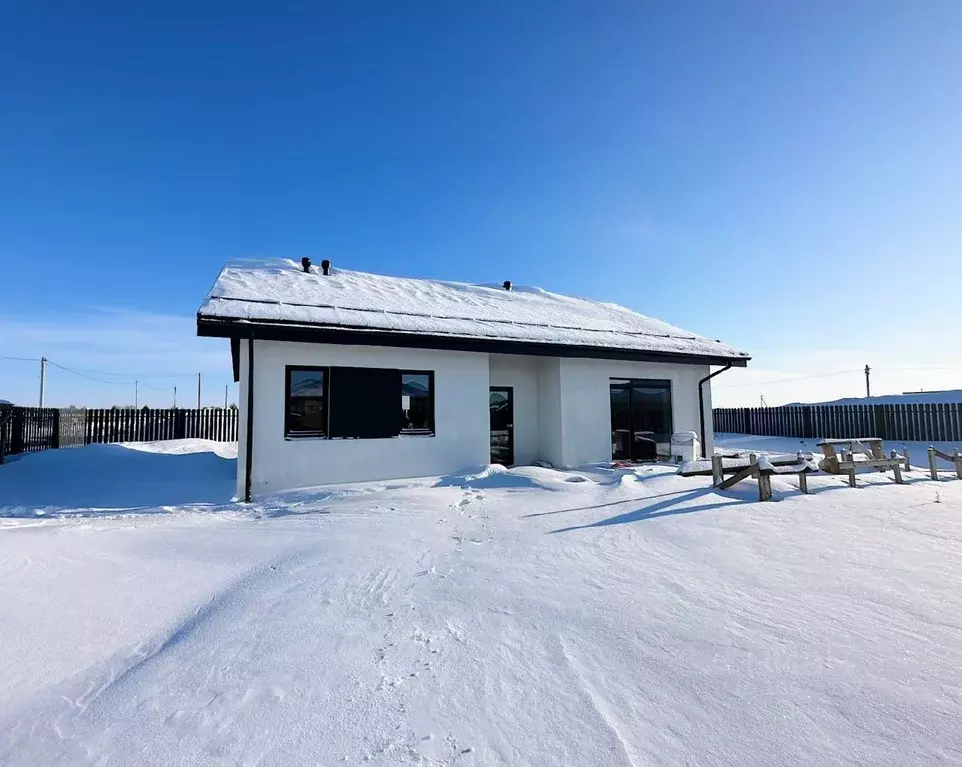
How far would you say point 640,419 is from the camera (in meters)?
12.4

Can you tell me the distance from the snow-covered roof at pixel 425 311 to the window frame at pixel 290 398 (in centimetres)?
89

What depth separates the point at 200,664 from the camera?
274 centimetres

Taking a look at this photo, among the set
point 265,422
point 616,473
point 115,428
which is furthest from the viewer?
point 115,428

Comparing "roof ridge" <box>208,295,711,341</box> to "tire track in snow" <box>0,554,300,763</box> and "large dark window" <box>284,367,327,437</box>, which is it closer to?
"large dark window" <box>284,367,327,437</box>

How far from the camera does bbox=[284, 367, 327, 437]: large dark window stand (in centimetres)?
891

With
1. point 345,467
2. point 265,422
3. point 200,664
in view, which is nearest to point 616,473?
point 345,467

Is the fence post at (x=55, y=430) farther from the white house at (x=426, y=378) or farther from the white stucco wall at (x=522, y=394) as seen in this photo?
the white stucco wall at (x=522, y=394)

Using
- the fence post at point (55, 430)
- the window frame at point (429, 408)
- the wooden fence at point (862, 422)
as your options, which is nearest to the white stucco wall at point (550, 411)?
the window frame at point (429, 408)

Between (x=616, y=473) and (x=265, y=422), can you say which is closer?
(x=265, y=422)

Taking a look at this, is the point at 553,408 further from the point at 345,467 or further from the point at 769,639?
the point at 769,639

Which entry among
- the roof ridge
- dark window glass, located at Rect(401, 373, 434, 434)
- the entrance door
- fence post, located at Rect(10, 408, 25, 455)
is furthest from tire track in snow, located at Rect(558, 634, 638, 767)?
fence post, located at Rect(10, 408, 25, 455)

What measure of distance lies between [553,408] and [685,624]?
8.53 metres

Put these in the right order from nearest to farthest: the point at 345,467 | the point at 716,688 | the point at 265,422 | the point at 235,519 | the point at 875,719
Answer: the point at 875,719 → the point at 716,688 → the point at 235,519 → the point at 265,422 → the point at 345,467

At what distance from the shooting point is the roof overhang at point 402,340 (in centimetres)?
803
